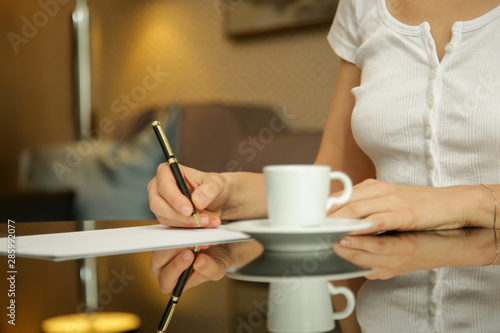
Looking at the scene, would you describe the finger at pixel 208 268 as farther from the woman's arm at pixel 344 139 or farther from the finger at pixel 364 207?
the woman's arm at pixel 344 139

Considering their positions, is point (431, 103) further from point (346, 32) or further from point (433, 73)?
point (346, 32)

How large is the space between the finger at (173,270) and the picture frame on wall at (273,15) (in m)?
1.68

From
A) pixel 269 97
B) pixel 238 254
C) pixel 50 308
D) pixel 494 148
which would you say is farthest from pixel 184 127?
pixel 50 308

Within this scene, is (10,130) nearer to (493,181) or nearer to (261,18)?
(261,18)

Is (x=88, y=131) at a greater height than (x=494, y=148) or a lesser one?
greater

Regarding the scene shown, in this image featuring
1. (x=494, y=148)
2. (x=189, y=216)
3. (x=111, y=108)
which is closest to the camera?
(x=189, y=216)

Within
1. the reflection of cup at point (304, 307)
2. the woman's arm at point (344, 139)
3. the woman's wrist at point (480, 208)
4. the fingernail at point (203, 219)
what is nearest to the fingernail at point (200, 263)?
the reflection of cup at point (304, 307)

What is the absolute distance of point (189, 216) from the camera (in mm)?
693

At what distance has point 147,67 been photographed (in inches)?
109

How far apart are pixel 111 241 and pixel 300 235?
242 millimetres

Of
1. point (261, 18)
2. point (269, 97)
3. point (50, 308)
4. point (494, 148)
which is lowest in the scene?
point (50, 308)

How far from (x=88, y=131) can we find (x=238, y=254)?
2.69m

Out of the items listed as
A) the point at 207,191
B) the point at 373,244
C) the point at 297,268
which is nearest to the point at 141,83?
the point at 207,191

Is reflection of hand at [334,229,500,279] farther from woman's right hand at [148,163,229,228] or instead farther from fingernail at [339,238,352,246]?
woman's right hand at [148,163,229,228]
